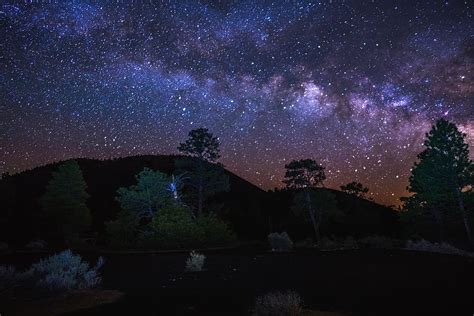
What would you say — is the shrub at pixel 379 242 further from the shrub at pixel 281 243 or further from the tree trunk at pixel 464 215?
the shrub at pixel 281 243

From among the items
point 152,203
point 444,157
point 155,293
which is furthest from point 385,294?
point 152,203

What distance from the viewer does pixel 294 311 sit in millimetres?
8078

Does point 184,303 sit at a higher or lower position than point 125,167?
lower

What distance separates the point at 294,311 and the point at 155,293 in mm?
6071

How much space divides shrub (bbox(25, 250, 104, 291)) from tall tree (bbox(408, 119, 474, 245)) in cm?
→ 2953

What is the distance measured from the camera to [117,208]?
7119 centimetres

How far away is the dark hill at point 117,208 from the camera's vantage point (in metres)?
43.7

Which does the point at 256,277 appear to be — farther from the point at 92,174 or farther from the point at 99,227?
the point at 92,174

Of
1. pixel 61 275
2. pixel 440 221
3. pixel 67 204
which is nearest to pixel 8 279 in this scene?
pixel 61 275

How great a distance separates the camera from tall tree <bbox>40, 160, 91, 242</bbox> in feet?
135

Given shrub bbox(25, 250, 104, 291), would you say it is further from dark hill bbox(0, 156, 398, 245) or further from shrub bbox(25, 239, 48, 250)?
dark hill bbox(0, 156, 398, 245)

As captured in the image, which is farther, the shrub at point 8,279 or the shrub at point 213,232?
the shrub at point 213,232

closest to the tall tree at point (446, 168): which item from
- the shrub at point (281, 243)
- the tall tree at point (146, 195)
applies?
the shrub at point (281, 243)

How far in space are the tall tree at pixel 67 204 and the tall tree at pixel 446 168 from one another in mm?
36487
